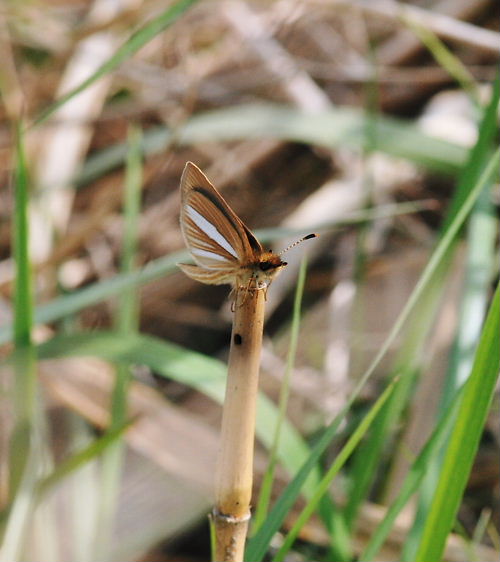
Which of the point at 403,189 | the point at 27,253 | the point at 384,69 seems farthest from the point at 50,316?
the point at 384,69

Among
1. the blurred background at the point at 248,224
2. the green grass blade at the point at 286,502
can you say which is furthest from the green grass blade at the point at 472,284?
the green grass blade at the point at 286,502

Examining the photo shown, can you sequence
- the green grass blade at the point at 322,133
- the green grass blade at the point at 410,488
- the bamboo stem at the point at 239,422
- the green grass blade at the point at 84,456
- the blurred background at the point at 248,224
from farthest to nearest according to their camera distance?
1. the green grass blade at the point at 322,133
2. the blurred background at the point at 248,224
3. the green grass blade at the point at 84,456
4. the green grass blade at the point at 410,488
5. the bamboo stem at the point at 239,422

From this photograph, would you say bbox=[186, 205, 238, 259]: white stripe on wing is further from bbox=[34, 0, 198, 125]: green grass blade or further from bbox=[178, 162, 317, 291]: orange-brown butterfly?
bbox=[34, 0, 198, 125]: green grass blade

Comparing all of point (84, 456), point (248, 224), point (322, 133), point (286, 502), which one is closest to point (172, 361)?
point (84, 456)

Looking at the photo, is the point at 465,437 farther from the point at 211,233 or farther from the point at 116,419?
the point at 116,419

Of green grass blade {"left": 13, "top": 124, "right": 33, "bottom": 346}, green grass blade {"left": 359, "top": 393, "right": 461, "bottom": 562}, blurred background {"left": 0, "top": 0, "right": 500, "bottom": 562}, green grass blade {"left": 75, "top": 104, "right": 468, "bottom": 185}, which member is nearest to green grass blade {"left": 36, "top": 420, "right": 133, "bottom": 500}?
blurred background {"left": 0, "top": 0, "right": 500, "bottom": 562}

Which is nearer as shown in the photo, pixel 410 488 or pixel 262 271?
pixel 262 271

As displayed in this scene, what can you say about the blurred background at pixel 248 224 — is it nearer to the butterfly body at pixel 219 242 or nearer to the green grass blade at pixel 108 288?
the green grass blade at pixel 108 288
